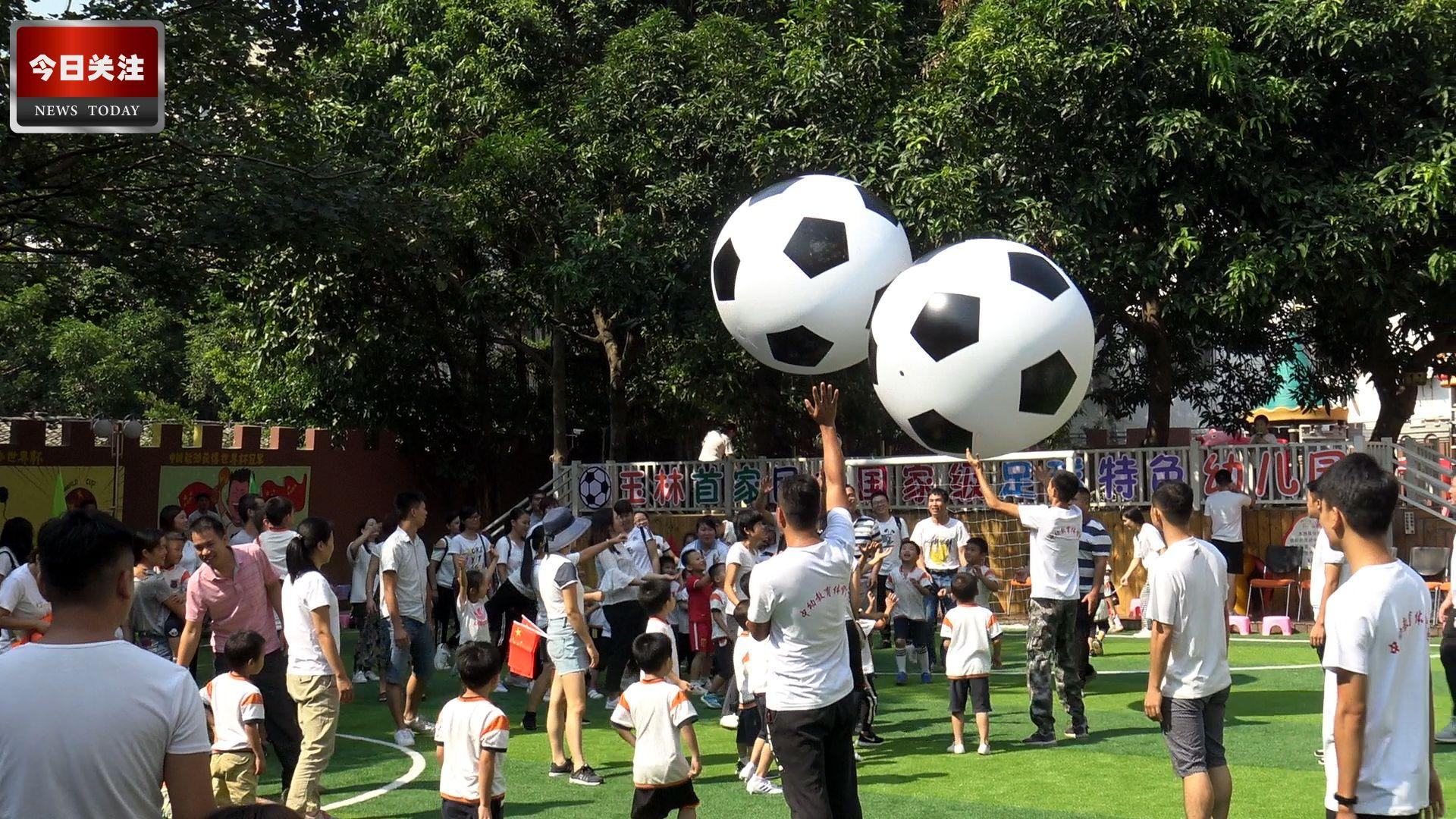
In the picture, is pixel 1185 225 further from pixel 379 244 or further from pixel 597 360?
pixel 597 360

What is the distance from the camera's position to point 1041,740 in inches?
362

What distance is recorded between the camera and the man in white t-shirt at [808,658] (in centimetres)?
544

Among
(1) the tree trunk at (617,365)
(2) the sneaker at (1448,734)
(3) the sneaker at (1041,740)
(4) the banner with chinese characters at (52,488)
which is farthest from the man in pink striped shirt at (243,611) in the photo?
(1) the tree trunk at (617,365)

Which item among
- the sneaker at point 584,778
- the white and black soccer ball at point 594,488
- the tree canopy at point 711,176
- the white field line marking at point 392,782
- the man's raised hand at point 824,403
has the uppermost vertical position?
the tree canopy at point 711,176

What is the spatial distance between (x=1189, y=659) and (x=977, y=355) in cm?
161

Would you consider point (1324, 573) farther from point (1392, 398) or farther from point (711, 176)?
point (1392, 398)

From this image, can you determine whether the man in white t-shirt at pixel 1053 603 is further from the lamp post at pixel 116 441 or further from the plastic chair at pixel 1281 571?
the lamp post at pixel 116 441

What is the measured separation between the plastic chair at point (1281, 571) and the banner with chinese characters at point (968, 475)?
0.69m

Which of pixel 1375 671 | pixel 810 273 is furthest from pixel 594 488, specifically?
pixel 1375 671

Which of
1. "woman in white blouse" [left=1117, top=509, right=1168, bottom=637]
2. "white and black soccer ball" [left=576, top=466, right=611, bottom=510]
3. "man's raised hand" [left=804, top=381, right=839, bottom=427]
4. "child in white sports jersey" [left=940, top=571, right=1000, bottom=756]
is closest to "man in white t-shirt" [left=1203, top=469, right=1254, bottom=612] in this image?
"woman in white blouse" [left=1117, top=509, right=1168, bottom=637]

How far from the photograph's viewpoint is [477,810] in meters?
5.80

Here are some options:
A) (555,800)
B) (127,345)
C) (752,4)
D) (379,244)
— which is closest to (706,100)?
(752,4)

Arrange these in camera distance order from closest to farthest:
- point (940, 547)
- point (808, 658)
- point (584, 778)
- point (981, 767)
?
point (808, 658)
point (584, 778)
point (981, 767)
point (940, 547)

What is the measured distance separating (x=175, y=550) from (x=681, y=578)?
4.56 metres
